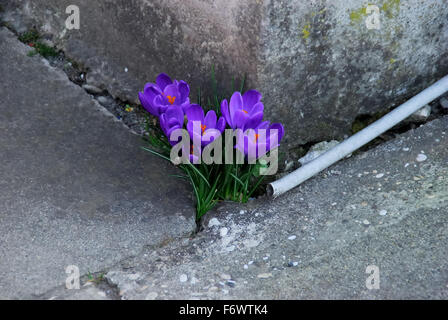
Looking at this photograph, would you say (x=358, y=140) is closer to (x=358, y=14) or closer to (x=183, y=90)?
(x=358, y=14)

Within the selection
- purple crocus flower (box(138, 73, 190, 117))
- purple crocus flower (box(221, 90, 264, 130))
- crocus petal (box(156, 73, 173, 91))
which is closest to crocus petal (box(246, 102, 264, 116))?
purple crocus flower (box(221, 90, 264, 130))

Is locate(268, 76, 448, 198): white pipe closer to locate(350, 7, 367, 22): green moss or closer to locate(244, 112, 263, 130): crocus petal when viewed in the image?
locate(244, 112, 263, 130): crocus petal

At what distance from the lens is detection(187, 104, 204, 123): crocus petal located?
75.8 inches

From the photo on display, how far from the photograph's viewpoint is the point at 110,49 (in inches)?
99.3

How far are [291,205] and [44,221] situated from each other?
833 mm

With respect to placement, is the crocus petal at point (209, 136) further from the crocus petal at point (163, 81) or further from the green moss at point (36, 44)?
the green moss at point (36, 44)

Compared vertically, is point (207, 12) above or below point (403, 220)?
above

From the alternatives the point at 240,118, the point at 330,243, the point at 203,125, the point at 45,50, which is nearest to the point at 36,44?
the point at 45,50

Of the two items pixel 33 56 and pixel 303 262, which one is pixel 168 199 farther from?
pixel 33 56

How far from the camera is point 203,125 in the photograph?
6.34 ft

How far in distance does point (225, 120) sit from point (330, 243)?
52 centimetres

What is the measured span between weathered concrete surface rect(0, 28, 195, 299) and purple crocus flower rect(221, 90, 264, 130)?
357mm

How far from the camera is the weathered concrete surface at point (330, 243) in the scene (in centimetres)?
169
